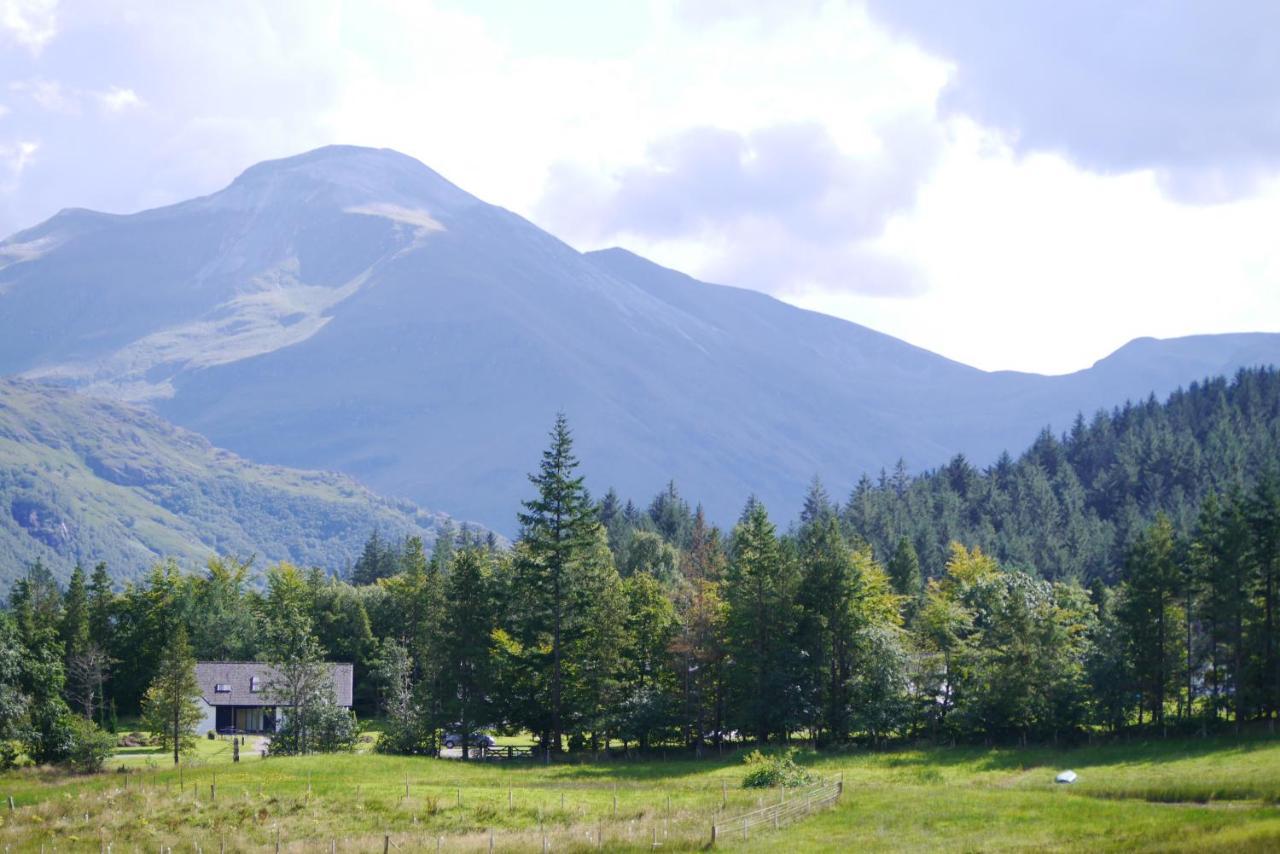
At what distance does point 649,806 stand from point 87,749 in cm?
4151

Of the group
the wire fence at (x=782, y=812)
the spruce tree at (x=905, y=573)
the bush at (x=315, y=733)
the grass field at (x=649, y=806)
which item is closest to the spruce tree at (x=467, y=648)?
the bush at (x=315, y=733)

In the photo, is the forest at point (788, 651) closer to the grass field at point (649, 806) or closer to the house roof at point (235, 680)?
the grass field at point (649, 806)

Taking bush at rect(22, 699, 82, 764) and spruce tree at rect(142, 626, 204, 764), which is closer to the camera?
bush at rect(22, 699, 82, 764)

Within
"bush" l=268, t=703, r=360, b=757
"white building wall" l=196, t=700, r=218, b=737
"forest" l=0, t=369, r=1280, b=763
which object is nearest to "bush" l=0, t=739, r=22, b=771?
"forest" l=0, t=369, r=1280, b=763

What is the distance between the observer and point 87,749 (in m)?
76.1

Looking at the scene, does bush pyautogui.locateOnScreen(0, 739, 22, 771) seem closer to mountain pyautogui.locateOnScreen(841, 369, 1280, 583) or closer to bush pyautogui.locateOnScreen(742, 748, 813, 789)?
bush pyautogui.locateOnScreen(742, 748, 813, 789)

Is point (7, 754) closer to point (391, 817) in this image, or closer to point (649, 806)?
point (391, 817)

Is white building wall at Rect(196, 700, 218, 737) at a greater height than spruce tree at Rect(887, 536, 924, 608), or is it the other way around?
spruce tree at Rect(887, 536, 924, 608)

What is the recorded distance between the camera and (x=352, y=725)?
8438cm

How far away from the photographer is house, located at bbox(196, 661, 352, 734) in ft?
366

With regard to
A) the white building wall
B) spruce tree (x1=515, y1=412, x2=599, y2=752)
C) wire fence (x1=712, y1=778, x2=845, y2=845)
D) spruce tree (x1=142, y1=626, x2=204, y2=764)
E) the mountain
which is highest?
the mountain

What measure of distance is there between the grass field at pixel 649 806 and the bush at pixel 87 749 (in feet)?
16.4

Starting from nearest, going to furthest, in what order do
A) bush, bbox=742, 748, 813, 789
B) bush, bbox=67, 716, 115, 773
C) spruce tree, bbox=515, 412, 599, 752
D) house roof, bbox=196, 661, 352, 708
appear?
bush, bbox=742, 748, 813, 789, bush, bbox=67, 716, 115, 773, spruce tree, bbox=515, 412, 599, 752, house roof, bbox=196, 661, 352, 708

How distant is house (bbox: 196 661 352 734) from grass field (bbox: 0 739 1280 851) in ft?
136
